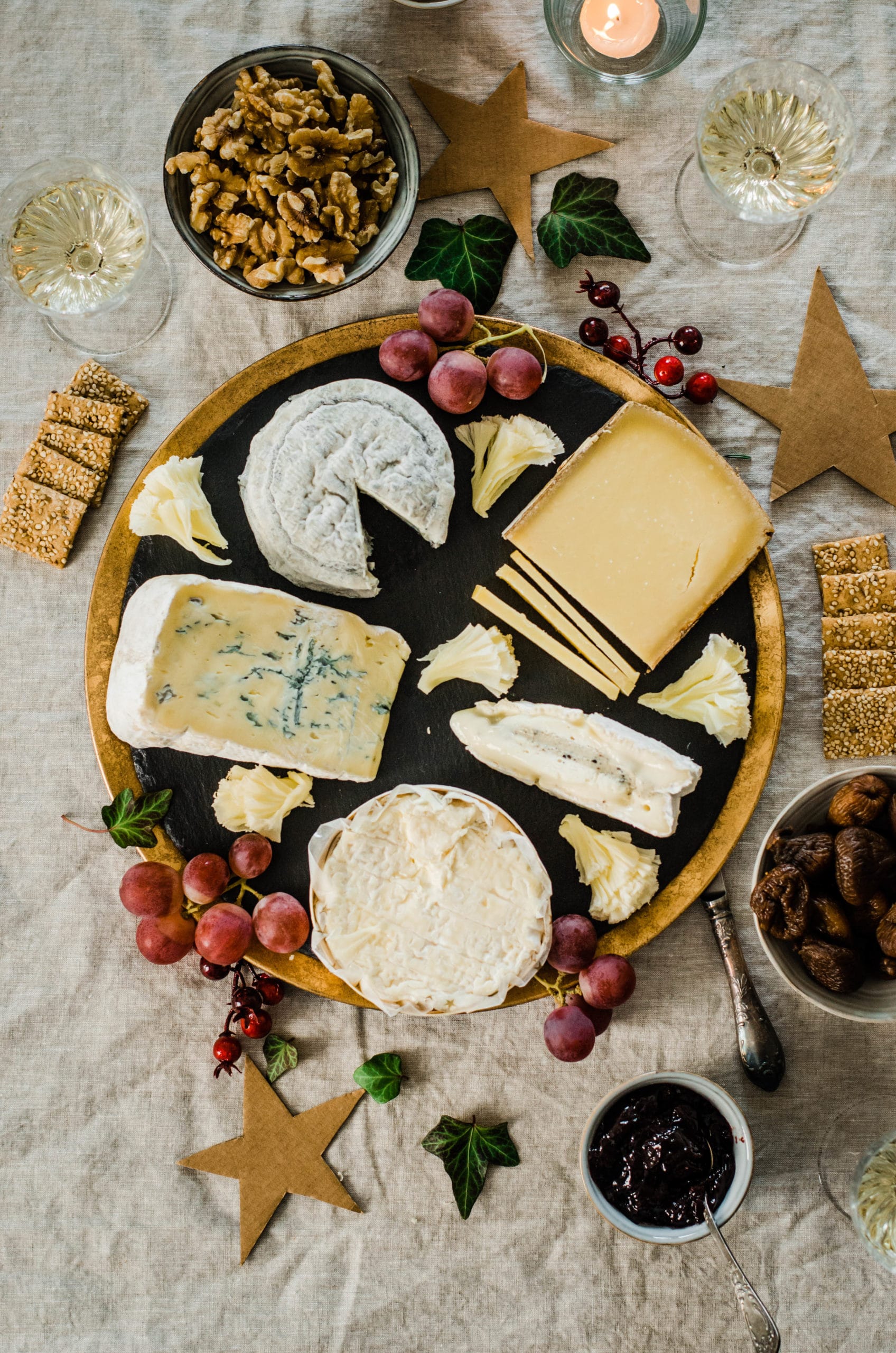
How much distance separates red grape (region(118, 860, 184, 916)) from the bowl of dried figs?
102 centimetres

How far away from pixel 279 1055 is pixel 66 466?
1.21m

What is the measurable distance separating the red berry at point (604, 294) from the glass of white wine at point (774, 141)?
27 centimetres

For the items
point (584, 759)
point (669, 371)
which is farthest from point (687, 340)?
point (584, 759)

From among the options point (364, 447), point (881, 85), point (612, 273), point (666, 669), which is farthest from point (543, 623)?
point (881, 85)

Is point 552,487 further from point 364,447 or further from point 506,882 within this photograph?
point 506,882

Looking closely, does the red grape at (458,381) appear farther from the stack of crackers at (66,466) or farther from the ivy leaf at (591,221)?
the stack of crackers at (66,466)

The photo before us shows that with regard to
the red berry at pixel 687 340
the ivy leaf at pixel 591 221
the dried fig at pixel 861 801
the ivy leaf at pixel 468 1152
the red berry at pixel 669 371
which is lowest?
the ivy leaf at pixel 468 1152

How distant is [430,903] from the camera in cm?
155

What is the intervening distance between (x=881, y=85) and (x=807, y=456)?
2.50 ft

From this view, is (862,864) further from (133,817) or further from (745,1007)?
(133,817)

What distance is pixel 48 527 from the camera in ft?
5.74

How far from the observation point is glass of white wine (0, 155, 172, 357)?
1.68 metres

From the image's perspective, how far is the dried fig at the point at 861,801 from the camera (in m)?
1.48

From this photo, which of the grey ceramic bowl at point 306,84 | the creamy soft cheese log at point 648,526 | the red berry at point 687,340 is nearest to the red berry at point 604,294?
the red berry at point 687,340
